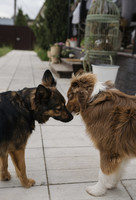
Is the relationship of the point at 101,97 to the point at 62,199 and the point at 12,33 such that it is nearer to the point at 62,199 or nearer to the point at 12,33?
the point at 62,199

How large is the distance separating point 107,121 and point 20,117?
104cm

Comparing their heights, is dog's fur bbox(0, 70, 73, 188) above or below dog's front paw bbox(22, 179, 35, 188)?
above

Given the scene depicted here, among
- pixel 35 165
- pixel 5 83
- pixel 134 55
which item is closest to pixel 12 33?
pixel 5 83

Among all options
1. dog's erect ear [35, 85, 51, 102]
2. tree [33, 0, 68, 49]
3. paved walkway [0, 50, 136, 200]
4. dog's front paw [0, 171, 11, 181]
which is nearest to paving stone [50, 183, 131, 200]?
paved walkway [0, 50, 136, 200]

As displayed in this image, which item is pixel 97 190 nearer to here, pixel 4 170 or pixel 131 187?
pixel 131 187

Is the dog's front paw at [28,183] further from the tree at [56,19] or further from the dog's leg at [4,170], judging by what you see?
the tree at [56,19]

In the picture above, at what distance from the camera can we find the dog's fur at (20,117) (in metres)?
2.29

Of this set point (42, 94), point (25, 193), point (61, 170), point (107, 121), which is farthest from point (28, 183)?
point (107, 121)

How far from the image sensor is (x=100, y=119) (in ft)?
7.57

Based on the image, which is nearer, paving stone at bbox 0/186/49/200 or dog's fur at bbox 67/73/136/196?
dog's fur at bbox 67/73/136/196

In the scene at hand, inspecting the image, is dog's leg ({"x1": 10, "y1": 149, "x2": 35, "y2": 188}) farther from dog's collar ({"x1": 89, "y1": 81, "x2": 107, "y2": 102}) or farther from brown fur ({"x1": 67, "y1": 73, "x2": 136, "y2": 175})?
dog's collar ({"x1": 89, "y1": 81, "x2": 107, "y2": 102})

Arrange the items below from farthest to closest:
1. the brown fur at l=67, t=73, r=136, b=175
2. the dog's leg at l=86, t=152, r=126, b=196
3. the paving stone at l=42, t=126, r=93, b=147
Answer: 1. the paving stone at l=42, t=126, r=93, b=147
2. the dog's leg at l=86, t=152, r=126, b=196
3. the brown fur at l=67, t=73, r=136, b=175

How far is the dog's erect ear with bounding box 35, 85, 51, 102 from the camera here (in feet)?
7.40

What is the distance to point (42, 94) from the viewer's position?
2.35 metres
